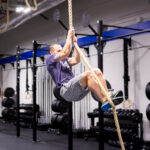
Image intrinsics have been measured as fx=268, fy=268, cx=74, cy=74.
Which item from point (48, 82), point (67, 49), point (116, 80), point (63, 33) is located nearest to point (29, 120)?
point (48, 82)

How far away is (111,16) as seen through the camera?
21.5 ft

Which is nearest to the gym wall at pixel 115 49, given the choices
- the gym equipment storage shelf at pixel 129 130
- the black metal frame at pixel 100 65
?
the gym equipment storage shelf at pixel 129 130

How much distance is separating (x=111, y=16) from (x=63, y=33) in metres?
1.94

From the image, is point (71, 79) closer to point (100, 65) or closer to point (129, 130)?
point (100, 65)

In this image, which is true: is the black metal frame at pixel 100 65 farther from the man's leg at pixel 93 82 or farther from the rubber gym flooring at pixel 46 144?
the rubber gym flooring at pixel 46 144

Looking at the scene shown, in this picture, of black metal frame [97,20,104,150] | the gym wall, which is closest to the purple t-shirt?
black metal frame [97,20,104,150]

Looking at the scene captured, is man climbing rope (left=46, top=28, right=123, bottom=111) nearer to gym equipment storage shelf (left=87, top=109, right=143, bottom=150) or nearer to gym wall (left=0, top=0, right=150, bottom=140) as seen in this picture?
gym equipment storage shelf (left=87, top=109, right=143, bottom=150)

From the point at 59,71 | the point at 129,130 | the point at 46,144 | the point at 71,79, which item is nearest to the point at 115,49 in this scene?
the point at 129,130

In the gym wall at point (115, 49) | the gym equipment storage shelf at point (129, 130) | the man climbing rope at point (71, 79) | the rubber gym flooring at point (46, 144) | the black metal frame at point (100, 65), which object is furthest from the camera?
the gym wall at point (115, 49)

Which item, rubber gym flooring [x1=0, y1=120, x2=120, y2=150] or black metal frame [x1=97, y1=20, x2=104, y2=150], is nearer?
black metal frame [x1=97, y1=20, x2=104, y2=150]

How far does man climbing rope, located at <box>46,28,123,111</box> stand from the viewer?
289cm

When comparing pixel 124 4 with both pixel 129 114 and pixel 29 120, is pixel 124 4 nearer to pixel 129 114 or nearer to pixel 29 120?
pixel 129 114

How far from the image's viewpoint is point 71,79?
3.33m

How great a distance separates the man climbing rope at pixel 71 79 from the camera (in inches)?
114
